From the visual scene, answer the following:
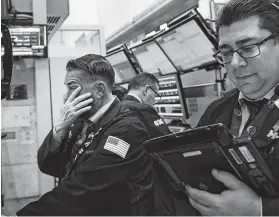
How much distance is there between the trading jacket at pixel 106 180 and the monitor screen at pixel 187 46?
3.71 ft

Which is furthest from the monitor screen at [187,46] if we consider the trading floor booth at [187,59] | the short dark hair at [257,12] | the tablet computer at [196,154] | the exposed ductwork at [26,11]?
the tablet computer at [196,154]

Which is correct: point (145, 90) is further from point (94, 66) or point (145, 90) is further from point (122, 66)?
point (94, 66)

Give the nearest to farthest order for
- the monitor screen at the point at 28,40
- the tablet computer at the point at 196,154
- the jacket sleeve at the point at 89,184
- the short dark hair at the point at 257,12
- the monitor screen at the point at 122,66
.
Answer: the tablet computer at the point at 196,154, the short dark hair at the point at 257,12, the jacket sleeve at the point at 89,184, the monitor screen at the point at 28,40, the monitor screen at the point at 122,66

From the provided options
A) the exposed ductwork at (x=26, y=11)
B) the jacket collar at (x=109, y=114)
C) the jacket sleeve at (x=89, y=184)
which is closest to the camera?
the jacket sleeve at (x=89, y=184)

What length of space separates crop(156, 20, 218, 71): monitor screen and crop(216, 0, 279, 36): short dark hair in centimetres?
144

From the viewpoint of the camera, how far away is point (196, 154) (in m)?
0.75

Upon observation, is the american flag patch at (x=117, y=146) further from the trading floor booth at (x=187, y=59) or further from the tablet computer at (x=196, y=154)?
the trading floor booth at (x=187, y=59)

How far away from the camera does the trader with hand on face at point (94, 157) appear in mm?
1275

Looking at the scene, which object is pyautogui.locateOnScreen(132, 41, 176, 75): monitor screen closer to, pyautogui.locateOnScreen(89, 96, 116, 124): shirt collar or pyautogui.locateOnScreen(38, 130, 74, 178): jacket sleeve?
pyautogui.locateOnScreen(89, 96, 116, 124): shirt collar

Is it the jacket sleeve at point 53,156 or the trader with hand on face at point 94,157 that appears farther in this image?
the jacket sleeve at point 53,156

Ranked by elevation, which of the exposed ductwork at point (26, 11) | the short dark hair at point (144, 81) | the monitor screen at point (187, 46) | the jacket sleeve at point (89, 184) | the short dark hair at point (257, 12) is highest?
the exposed ductwork at point (26, 11)

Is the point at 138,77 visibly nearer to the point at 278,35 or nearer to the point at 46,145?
the point at 46,145

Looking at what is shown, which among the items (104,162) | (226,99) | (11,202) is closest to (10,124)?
(11,202)

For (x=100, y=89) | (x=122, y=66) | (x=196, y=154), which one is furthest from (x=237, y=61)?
(x=122, y=66)
